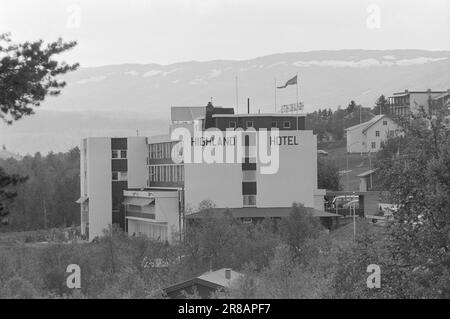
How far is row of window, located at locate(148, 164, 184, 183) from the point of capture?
72438mm

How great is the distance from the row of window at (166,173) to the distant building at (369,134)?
3851 cm

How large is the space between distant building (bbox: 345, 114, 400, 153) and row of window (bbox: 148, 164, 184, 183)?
38.5 metres

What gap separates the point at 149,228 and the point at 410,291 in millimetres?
53330

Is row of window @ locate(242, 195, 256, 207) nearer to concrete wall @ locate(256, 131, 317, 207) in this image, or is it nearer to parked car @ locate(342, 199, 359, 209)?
concrete wall @ locate(256, 131, 317, 207)

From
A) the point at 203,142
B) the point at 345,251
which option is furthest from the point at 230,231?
the point at 345,251

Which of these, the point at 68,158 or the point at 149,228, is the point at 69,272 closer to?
the point at 149,228

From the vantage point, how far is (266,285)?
1125 inches

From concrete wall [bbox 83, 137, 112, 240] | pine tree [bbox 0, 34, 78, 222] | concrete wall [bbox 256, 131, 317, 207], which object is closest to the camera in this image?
pine tree [bbox 0, 34, 78, 222]

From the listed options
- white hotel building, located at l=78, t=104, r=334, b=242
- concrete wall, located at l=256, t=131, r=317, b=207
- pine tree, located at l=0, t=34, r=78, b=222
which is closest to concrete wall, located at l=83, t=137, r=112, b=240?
white hotel building, located at l=78, t=104, r=334, b=242

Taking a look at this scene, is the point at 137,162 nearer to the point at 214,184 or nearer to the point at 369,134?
the point at 214,184

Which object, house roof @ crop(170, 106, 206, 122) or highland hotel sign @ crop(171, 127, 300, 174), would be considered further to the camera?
house roof @ crop(170, 106, 206, 122)

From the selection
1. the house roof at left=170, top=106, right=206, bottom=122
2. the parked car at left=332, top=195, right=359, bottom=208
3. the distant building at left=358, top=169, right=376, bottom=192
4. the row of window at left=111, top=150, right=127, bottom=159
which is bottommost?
the parked car at left=332, top=195, right=359, bottom=208

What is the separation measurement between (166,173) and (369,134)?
141 ft

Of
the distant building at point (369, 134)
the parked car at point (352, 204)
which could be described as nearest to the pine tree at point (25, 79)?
the parked car at point (352, 204)
